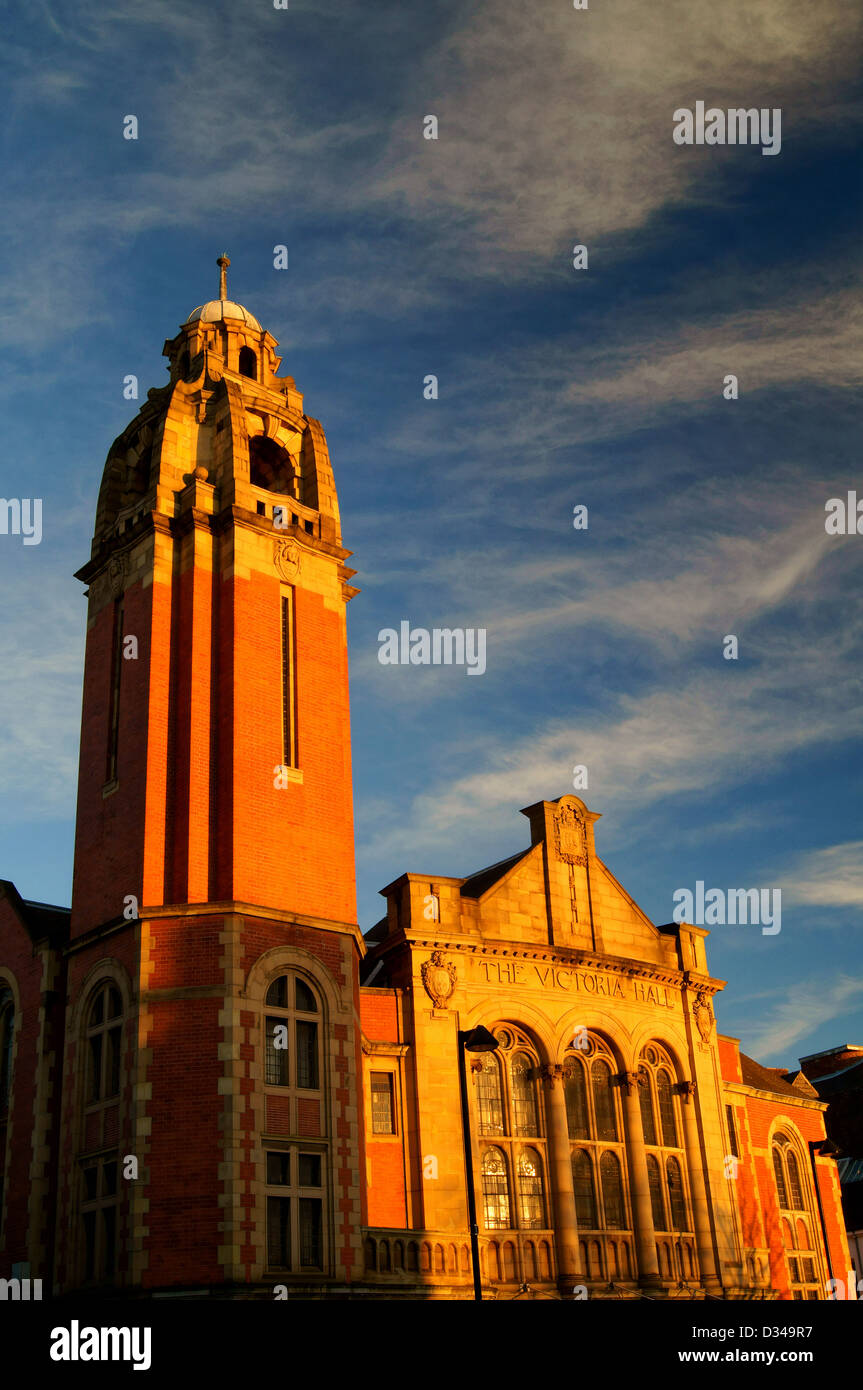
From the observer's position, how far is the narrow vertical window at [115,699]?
32.7m

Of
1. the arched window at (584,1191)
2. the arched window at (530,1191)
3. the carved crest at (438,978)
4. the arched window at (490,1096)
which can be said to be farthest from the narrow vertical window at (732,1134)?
the carved crest at (438,978)

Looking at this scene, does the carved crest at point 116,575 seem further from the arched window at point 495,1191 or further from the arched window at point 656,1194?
the arched window at point 656,1194

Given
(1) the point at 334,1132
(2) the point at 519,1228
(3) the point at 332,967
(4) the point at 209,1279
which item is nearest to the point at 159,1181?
(4) the point at 209,1279

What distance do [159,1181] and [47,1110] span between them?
5.55 metres

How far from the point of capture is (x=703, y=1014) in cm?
A: 4084

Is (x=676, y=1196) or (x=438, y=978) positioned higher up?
(x=438, y=978)

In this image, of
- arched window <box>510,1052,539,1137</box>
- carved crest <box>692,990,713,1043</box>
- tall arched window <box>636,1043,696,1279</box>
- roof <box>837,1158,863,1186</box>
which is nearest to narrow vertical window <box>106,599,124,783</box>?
arched window <box>510,1052,539,1137</box>

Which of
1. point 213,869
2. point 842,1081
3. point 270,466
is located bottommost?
point 213,869

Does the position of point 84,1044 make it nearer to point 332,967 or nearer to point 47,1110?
point 47,1110

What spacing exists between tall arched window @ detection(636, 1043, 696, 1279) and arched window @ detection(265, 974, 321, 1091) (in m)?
11.8

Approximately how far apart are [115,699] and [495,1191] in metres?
15.6

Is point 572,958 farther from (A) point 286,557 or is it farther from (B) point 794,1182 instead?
(B) point 794,1182

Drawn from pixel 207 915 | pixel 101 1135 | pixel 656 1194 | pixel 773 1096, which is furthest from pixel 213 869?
pixel 773 1096
